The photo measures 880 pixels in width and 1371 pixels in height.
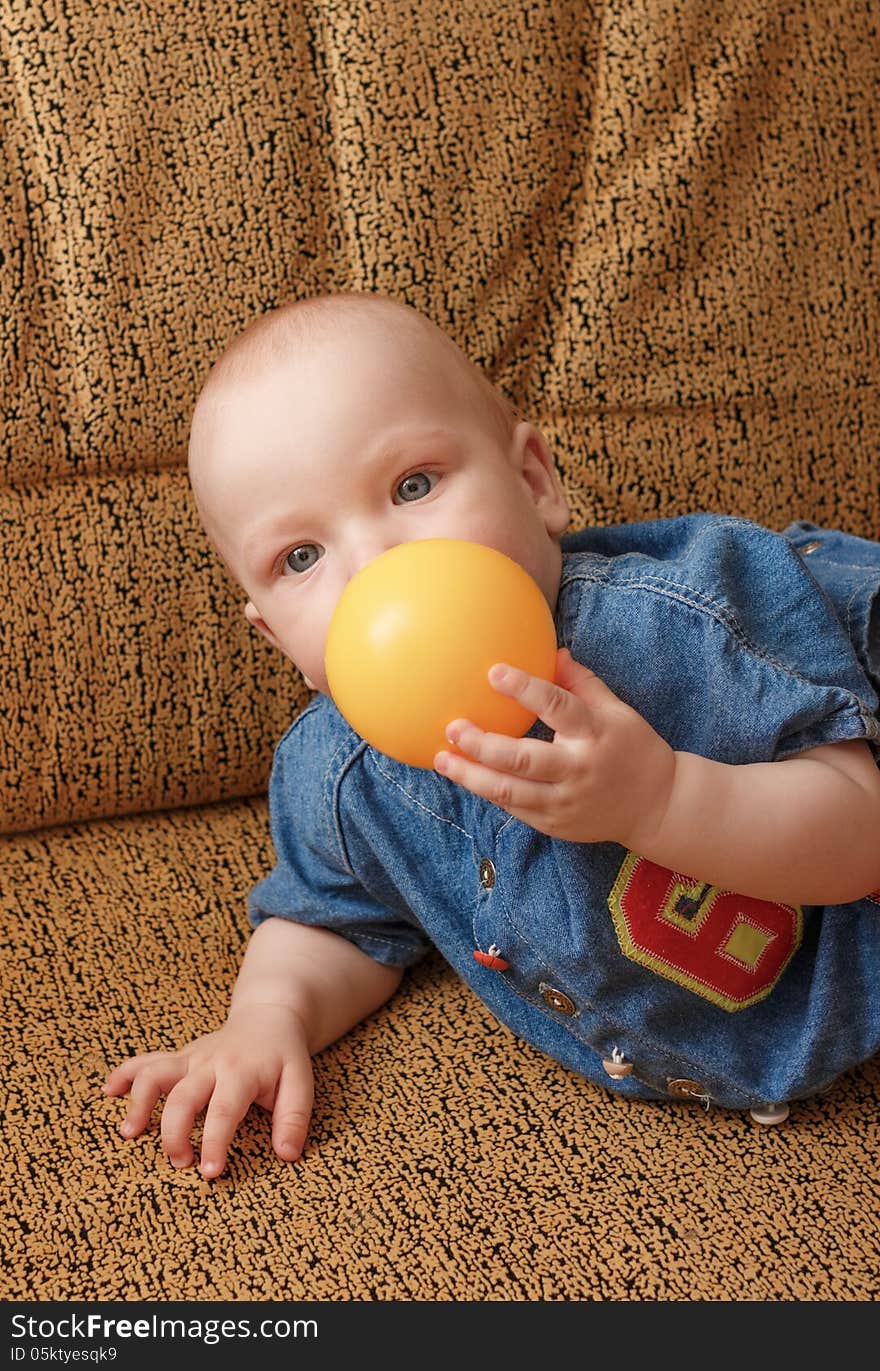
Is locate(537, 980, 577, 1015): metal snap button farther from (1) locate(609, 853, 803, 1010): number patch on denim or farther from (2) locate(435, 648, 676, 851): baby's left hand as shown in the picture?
(2) locate(435, 648, 676, 851): baby's left hand

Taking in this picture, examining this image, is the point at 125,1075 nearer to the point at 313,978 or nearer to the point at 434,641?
the point at 313,978

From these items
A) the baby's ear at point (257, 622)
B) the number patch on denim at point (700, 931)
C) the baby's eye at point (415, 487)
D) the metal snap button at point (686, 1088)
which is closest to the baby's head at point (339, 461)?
the baby's eye at point (415, 487)

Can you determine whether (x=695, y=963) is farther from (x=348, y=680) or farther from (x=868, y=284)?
(x=868, y=284)

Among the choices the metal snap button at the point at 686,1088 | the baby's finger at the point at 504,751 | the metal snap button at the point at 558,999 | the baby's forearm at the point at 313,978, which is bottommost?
the baby's forearm at the point at 313,978

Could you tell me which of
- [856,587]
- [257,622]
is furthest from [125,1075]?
→ [856,587]

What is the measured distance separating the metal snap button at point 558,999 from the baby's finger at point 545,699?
28 centimetres

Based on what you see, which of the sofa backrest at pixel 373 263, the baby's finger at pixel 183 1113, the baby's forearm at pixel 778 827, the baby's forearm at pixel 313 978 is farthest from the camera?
the sofa backrest at pixel 373 263

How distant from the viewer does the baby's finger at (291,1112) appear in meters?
0.90

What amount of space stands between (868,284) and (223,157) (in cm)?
58

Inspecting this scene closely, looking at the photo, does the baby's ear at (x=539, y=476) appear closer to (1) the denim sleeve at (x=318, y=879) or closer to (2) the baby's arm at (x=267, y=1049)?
(1) the denim sleeve at (x=318, y=879)

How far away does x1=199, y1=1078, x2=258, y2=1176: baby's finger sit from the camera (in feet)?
2.90

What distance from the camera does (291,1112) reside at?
912 millimetres

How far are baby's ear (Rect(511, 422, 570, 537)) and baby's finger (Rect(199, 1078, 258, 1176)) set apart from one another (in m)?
0.43

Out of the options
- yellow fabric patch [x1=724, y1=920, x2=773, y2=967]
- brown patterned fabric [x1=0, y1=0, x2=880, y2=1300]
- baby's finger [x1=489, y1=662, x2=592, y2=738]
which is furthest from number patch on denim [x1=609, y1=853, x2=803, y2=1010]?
baby's finger [x1=489, y1=662, x2=592, y2=738]
